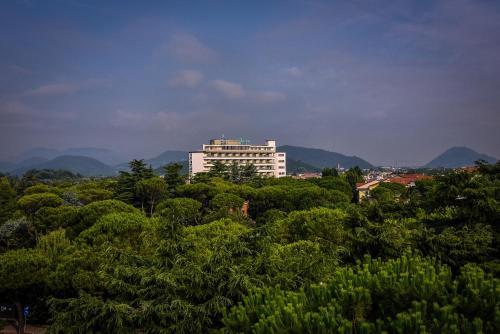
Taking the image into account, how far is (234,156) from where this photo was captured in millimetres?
99000

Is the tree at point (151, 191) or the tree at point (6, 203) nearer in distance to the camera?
the tree at point (6, 203)

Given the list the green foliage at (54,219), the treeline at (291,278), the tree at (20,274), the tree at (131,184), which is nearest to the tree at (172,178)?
the tree at (131,184)

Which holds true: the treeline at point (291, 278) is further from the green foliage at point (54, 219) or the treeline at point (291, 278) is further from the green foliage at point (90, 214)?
the green foliage at point (54, 219)

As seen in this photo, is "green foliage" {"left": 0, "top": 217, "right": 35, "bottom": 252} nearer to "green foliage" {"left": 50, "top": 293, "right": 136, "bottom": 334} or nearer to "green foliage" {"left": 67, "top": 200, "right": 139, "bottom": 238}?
"green foliage" {"left": 67, "top": 200, "right": 139, "bottom": 238}

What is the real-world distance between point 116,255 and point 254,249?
4.18m

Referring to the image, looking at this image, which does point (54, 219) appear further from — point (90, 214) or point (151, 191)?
point (151, 191)

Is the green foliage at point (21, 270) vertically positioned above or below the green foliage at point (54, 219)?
below

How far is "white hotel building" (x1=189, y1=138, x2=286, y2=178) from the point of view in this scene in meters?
96.8

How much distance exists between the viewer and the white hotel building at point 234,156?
9675cm

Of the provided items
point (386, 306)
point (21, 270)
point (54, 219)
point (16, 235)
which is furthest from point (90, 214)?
point (386, 306)

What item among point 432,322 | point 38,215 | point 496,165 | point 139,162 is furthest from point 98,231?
point 139,162

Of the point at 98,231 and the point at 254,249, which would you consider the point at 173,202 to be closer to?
the point at 98,231

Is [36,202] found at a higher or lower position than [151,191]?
lower

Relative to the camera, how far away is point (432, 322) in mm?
5434
